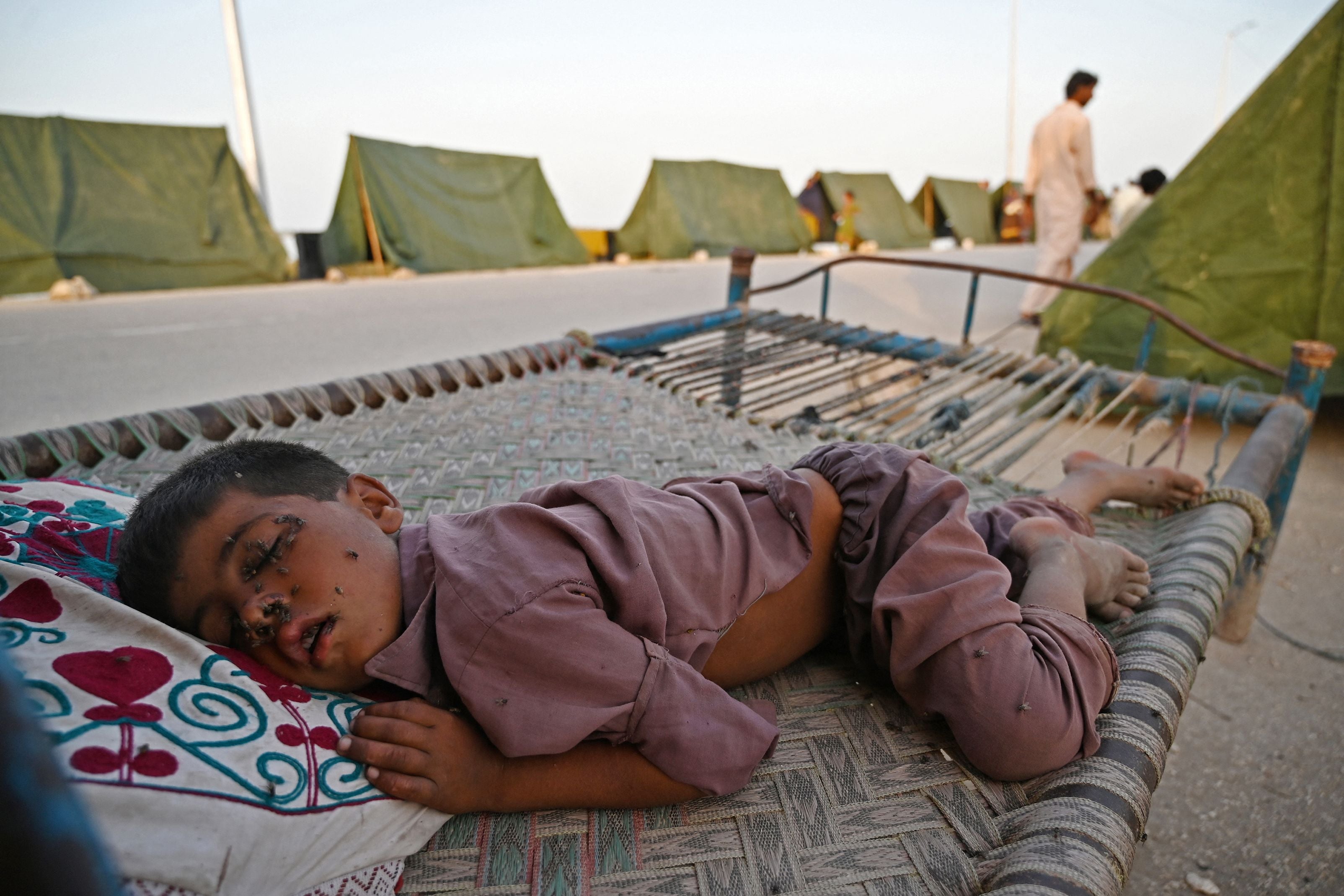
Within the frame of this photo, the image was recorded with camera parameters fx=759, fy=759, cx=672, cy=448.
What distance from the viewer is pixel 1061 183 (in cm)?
492

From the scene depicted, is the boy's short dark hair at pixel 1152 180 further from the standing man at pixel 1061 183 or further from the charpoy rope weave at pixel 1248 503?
the charpoy rope weave at pixel 1248 503

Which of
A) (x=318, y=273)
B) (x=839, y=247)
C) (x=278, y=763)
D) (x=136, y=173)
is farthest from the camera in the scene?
(x=839, y=247)

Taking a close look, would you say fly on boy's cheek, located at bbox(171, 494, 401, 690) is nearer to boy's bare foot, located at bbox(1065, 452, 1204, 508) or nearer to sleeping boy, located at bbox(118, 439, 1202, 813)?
sleeping boy, located at bbox(118, 439, 1202, 813)

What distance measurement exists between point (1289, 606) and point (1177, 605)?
4.55 ft

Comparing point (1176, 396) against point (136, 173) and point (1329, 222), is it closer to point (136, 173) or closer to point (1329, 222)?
point (1329, 222)

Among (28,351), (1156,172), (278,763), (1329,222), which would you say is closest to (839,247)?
(1156,172)

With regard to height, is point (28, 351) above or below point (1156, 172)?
below

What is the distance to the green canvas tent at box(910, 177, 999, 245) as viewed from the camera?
14.0m

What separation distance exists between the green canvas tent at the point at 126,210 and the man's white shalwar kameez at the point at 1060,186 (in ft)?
A: 20.5

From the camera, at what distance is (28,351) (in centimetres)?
363

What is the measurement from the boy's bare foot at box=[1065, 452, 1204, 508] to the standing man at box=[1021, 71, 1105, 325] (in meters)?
→ 3.54

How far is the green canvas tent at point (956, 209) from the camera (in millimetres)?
14039

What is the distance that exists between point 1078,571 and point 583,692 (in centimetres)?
71

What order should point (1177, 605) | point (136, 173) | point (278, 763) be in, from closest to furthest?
point (278, 763)
point (1177, 605)
point (136, 173)
